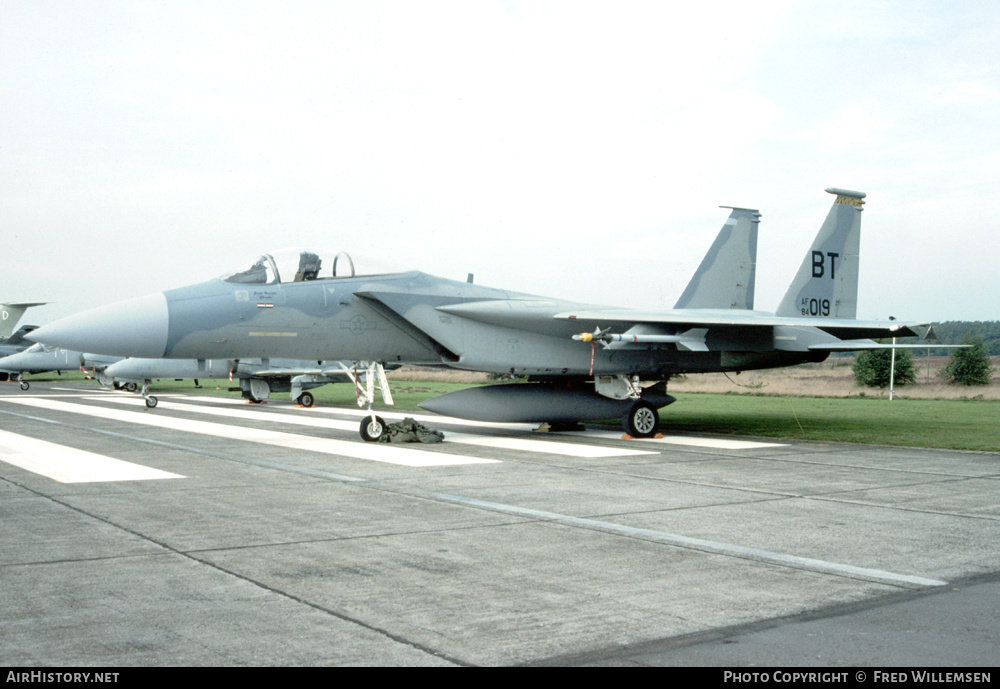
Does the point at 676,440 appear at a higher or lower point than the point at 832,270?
lower

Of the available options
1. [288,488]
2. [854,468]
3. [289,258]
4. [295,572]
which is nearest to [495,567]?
[295,572]

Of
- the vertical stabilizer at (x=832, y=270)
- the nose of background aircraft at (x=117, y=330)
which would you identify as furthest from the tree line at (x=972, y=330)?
the nose of background aircraft at (x=117, y=330)

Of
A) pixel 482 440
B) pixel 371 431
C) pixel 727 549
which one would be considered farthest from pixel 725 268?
pixel 727 549

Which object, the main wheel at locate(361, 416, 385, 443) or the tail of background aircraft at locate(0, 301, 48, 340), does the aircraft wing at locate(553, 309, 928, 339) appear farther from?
the tail of background aircraft at locate(0, 301, 48, 340)

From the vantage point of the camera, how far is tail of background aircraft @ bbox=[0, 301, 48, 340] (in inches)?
2083

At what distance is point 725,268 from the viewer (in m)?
17.6

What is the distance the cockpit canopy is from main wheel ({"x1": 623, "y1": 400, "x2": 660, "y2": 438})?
203 inches

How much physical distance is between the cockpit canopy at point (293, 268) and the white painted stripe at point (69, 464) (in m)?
3.05

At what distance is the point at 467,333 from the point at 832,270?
28.1 ft

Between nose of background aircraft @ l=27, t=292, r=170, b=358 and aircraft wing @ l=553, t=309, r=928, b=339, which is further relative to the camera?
aircraft wing @ l=553, t=309, r=928, b=339

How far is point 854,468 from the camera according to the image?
32.6 feet

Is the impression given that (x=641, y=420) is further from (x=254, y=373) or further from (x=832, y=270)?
(x=254, y=373)

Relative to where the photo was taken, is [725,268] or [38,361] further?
Result: [38,361]

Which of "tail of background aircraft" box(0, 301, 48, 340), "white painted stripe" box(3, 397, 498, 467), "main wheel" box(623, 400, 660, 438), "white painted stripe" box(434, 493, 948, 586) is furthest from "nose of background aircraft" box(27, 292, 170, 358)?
"tail of background aircraft" box(0, 301, 48, 340)
